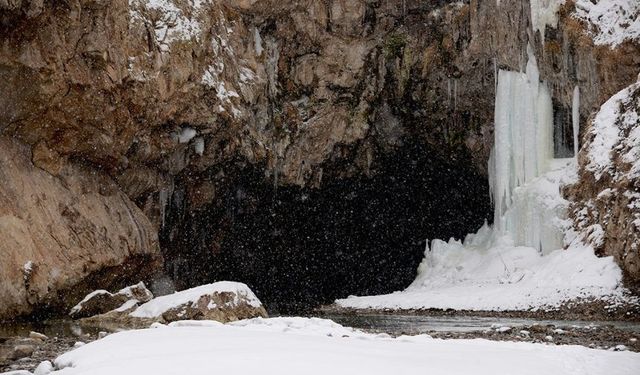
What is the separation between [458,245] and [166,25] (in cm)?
1948

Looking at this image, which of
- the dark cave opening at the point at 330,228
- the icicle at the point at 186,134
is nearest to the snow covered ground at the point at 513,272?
the dark cave opening at the point at 330,228

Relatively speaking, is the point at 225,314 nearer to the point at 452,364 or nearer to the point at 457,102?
the point at 452,364

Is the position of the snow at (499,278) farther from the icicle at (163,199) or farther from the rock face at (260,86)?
the icicle at (163,199)

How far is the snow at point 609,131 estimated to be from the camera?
2786 cm

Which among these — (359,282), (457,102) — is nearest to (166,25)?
(457,102)

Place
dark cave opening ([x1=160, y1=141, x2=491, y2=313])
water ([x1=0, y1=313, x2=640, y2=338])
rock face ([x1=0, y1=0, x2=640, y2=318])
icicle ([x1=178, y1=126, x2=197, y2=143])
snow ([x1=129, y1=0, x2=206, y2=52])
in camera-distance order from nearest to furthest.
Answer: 1. water ([x1=0, y1=313, x2=640, y2=338])
2. rock face ([x1=0, y1=0, x2=640, y2=318])
3. snow ([x1=129, y1=0, x2=206, y2=52])
4. icicle ([x1=178, y1=126, x2=197, y2=143])
5. dark cave opening ([x1=160, y1=141, x2=491, y2=313])

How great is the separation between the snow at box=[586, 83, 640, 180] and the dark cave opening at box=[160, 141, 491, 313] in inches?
422

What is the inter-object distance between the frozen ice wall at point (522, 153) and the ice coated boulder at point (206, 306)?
15.8 m

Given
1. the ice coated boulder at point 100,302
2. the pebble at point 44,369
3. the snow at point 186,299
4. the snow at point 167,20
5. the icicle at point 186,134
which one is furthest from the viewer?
the icicle at point 186,134

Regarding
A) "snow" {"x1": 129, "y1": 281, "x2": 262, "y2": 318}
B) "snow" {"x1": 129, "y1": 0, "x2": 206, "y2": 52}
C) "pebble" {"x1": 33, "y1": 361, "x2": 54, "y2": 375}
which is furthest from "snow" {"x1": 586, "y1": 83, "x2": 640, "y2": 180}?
"pebble" {"x1": 33, "y1": 361, "x2": 54, "y2": 375}

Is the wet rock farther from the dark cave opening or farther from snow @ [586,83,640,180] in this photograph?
snow @ [586,83,640,180]

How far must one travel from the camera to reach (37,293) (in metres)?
24.4

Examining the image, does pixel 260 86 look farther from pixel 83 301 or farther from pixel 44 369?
pixel 44 369

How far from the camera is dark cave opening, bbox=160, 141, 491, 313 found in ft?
122
